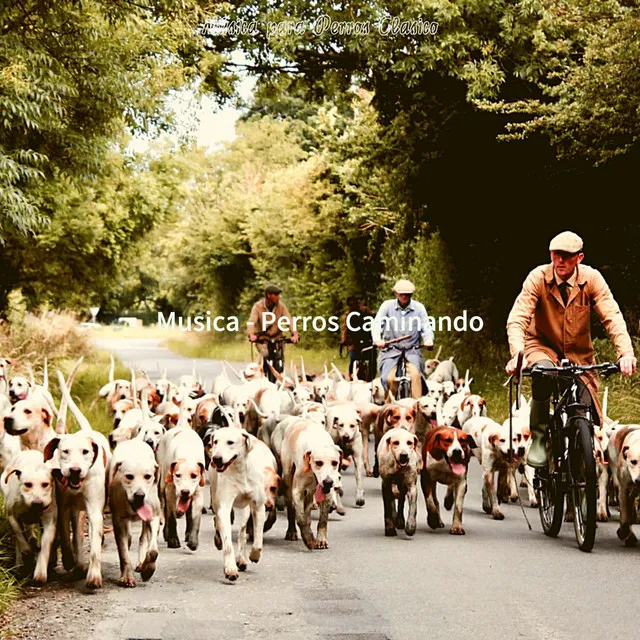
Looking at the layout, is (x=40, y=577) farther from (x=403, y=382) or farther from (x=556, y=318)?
(x=403, y=382)

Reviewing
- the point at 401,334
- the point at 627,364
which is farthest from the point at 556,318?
the point at 401,334

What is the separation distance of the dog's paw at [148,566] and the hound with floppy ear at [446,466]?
3035 millimetres

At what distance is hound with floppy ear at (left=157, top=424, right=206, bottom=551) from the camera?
8469mm

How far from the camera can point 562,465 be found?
9.68m

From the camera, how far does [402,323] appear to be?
15.3 m

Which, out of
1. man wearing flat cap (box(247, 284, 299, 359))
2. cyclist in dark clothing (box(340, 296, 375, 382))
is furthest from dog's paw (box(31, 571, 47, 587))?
cyclist in dark clothing (box(340, 296, 375, 382))

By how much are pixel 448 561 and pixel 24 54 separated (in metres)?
8.06

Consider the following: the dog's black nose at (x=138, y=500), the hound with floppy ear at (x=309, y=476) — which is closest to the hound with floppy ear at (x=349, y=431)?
the hound with floppy ear at (x=309, y=476)

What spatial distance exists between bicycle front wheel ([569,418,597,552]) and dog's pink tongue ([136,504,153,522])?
3.15 meters

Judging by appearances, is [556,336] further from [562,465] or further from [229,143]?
[229,143]

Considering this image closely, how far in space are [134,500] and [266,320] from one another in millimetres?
10512

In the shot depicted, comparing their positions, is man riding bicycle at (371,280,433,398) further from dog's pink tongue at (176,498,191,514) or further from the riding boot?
dog's pink tongue at (176,498,191,514)

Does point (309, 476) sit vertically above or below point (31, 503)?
above

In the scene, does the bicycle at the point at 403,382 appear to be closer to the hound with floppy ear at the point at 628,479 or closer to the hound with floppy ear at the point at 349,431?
the hound with floppy ear at the point at 349,431
